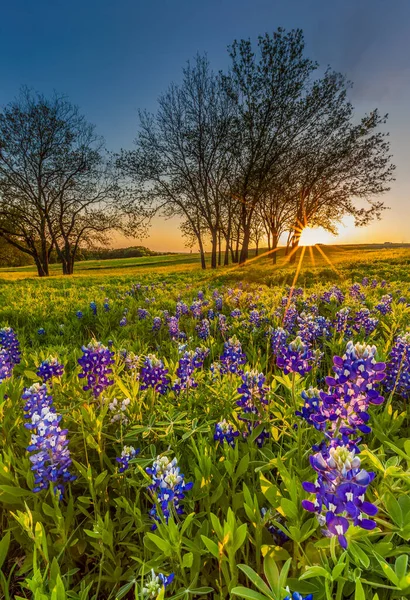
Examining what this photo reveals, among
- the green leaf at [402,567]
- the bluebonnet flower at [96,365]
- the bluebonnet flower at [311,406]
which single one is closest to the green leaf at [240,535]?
the green leaf at [402,567]

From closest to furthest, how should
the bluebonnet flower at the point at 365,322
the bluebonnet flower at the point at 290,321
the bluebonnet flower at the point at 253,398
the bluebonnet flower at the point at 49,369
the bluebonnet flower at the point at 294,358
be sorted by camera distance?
the bluebonnet flower at the point at 294,358, the bluebonnet flower at the point at 253,398, the bluebonnet flower at the point at 49,369, the bluebonnet flower at the point at 365,322, the bluebonnet flower at the point at 290,321

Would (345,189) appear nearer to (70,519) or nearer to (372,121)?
(372,121)

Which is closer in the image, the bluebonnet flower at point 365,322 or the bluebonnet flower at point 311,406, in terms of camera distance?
the bluebonnet flower at point 311,406

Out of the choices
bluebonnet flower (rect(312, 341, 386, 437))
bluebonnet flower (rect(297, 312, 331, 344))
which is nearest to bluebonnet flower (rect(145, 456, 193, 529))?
bluebonnet flower (rect(312, 341, 386, 437))

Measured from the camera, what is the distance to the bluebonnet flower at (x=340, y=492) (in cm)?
109

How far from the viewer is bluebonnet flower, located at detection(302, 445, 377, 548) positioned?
1088mm

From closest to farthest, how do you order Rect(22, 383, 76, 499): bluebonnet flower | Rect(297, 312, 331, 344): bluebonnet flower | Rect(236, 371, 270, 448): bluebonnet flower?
1. Rect(22, 383, 76, 499): bluebonnet flower
2. Rect(236, 371, 270, 448): bluebonnet flower
3. Rect(297, 312, 331, 344): bluebonnet flower

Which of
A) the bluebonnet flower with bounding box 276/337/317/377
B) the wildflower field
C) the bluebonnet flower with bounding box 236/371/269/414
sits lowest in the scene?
the wildflower field

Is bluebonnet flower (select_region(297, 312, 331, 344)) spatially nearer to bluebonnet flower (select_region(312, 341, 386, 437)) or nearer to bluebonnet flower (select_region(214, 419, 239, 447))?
bluebonnet flower (select_region(214, 419, 239, 447))

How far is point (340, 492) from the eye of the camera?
1104 mm

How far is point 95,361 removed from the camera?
2.59m

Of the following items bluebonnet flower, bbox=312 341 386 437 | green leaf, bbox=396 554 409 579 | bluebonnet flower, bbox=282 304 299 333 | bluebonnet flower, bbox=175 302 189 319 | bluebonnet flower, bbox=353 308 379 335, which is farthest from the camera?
bluebonnet flower, bbox=175 302 189 319

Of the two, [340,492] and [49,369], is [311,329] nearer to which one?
[49,369]

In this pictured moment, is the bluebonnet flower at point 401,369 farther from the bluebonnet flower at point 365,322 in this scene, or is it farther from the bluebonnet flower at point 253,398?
the bluebonnet flower at point 365,322
